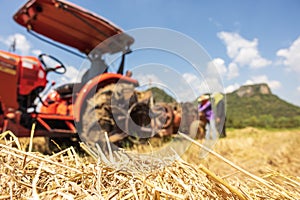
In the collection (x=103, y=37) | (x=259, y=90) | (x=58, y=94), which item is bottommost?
(x=58, y=94)

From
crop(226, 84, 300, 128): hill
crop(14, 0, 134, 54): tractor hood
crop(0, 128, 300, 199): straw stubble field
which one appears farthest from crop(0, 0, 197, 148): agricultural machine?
crop(226, 84, 300, 128): hill

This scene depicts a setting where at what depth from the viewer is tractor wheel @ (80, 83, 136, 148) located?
3611mm

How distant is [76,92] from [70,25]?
1.08m

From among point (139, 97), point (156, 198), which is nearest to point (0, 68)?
point (139, 97)

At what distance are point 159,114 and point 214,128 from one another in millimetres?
2352

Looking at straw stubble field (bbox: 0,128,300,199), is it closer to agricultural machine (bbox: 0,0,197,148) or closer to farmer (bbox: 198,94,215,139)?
agricultural machine (bbox: 0,0,197,148)

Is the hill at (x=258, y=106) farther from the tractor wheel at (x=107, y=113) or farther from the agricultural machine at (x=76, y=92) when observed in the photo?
the tractor wheel at (x=107, y=113)

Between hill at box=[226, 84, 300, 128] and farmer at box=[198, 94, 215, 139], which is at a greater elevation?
hill at box=[226, 84, 300, 128]

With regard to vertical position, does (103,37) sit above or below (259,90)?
below

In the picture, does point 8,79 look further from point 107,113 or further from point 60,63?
point 107,113

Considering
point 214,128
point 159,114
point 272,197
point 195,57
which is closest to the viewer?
point 272,197

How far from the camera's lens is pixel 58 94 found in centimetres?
474

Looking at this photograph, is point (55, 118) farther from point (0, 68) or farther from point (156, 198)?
point (156, 198)

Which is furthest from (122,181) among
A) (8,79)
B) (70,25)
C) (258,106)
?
(258,106)
